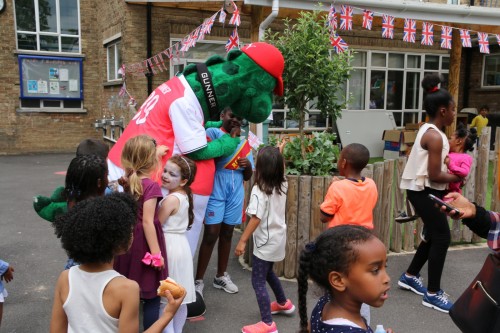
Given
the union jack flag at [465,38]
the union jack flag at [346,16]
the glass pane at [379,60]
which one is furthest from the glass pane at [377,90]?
the union jack flag at [346,16]

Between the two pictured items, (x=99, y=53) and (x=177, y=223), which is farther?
(x=99, y=53)

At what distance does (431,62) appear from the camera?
15.3 meters

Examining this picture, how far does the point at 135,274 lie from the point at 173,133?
108 cm

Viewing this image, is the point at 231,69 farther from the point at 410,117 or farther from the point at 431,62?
the point at 431,62

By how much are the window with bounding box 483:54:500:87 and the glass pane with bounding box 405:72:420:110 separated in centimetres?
319

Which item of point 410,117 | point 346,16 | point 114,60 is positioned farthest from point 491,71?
point 114,60

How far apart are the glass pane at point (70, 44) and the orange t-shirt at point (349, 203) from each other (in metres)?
13.3

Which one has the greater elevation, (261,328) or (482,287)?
(482,287)

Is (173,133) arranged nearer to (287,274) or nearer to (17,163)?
(287,274)

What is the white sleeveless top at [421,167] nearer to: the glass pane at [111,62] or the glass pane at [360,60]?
the glass pane at [360,60]

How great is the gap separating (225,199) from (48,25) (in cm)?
1269

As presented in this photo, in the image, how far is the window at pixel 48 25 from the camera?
1362 centimetres

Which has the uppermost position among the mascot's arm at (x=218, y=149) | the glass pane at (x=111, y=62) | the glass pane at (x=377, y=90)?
the glass pane at (x=111, y=62)

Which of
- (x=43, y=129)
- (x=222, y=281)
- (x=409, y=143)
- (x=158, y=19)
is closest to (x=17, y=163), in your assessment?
(x=43, y=129)
